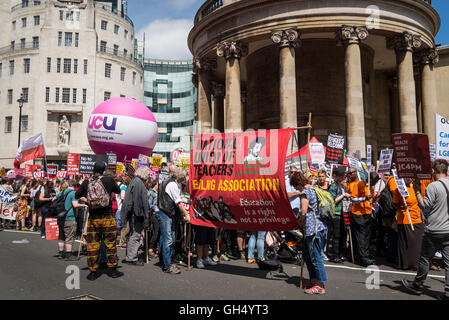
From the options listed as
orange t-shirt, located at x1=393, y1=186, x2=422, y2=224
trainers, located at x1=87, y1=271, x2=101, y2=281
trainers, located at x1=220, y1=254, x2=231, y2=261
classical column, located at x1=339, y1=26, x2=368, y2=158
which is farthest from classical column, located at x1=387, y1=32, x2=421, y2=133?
trainers, located at x1=87, y1=271, x2=101, y2=281

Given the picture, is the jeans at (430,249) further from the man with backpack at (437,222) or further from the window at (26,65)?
the window at (26,65)

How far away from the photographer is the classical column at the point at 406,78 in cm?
1939

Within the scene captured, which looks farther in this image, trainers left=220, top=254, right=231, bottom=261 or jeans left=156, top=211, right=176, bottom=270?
trainers left=220, top=254, right=231, bottom=261

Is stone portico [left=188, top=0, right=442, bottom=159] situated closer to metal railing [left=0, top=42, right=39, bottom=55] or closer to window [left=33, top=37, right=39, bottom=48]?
window [left=33, top=37, right=39, bottom=48]

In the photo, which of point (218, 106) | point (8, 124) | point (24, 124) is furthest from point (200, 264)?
point (8, 124)

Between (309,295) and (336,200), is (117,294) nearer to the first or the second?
(309,295)

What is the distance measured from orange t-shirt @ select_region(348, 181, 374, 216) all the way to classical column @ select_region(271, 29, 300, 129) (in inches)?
400

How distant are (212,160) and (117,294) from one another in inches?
122

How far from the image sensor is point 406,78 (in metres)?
19.7

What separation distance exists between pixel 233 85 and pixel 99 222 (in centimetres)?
1524

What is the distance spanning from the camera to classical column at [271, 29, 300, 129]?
739 inches

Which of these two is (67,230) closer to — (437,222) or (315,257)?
(315,257)

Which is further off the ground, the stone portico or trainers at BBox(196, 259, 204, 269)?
the stone portico
